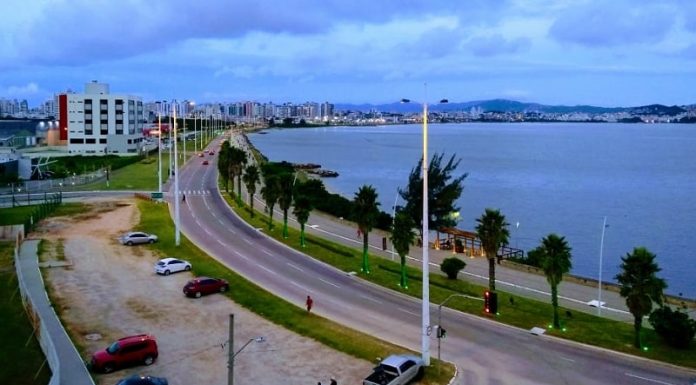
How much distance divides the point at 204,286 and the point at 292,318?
23.3ft

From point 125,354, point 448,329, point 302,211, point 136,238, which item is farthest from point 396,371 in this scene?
point 136,238

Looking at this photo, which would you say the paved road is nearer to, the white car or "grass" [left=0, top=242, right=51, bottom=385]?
the white car

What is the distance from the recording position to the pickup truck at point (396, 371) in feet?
82.9

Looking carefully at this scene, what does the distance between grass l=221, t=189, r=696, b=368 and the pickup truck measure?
9737mm

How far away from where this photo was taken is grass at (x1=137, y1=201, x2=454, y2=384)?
29.3 meters

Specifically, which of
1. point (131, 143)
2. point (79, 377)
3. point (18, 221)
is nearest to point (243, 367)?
point (79, 377)

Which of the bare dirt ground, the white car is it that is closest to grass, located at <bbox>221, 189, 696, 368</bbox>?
the white car

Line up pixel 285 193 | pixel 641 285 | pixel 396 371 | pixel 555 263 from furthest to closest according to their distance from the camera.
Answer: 1. pixel 285 193
2. pixel 555 263
3. pixel 641 285
4. pixel 396 371

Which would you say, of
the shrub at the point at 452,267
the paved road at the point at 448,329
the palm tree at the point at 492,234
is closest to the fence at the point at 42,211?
the paved road at the point at 448,329

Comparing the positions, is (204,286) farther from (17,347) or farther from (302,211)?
(302,211)

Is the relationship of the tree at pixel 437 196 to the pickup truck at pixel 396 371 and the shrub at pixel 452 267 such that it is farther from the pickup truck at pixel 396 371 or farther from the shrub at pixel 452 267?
the pickup truck at pixel 396 371

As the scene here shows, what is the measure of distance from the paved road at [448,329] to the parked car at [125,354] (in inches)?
403

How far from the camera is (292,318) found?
113ft

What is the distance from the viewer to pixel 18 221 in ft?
207
